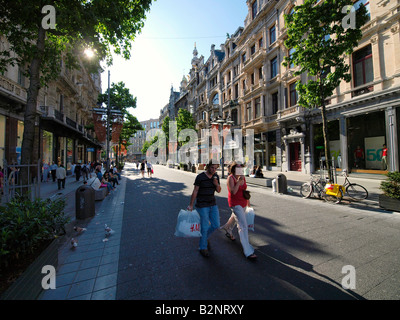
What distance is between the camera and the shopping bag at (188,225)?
3.32 meters

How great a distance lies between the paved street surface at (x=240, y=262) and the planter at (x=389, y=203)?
1.86ft

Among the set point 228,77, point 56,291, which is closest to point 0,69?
point 56,291

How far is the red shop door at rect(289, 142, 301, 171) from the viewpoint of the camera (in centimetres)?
1870

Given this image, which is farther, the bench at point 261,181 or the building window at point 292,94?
the building window at point 292,94

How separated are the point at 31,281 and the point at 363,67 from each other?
19524 millimetres

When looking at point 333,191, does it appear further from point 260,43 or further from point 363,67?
point 260,43

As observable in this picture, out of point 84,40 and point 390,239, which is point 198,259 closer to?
point 390,239

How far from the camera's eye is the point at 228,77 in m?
31.9

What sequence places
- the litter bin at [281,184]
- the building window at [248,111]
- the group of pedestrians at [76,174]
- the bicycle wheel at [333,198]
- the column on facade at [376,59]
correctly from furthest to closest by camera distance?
the building window at [248,111] < the column on facade at [376,59] < the group of pedestrians at [76,174] < the litter bin at [281,184] < the bicycle wheel at [333,198]

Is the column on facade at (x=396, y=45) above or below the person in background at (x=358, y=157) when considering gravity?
above

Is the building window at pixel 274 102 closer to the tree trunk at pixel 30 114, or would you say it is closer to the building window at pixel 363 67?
the building window at pixel 363 67

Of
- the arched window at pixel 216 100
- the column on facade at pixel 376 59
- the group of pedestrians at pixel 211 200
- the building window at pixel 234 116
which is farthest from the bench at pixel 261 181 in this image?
the arched window at pixel 216 100

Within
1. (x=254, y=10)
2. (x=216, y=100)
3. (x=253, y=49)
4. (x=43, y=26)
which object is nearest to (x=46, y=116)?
(x=43, y=26)

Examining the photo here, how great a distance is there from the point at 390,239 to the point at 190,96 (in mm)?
48250
